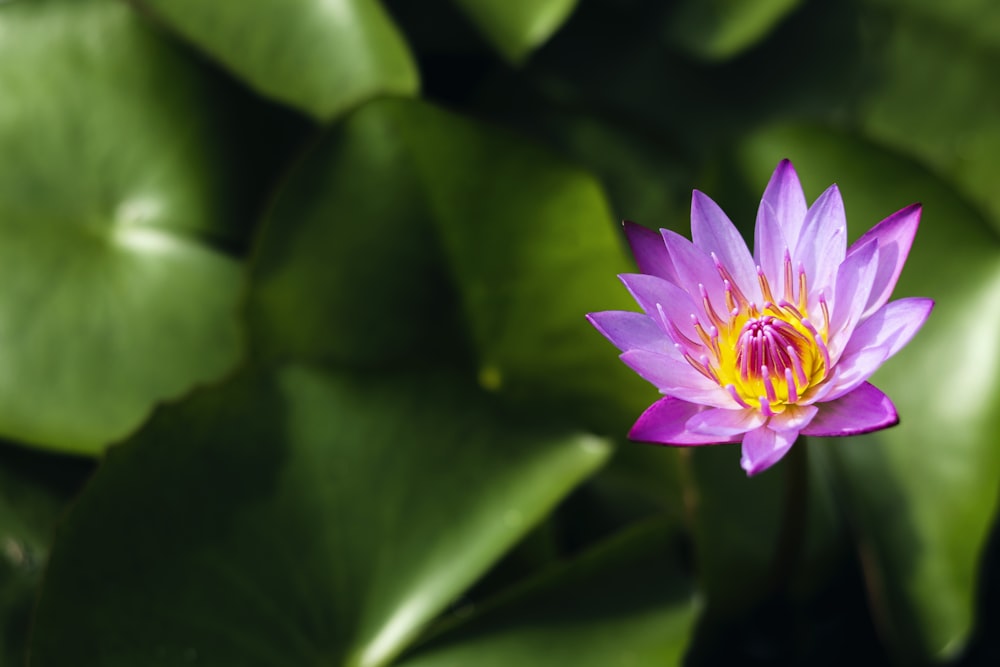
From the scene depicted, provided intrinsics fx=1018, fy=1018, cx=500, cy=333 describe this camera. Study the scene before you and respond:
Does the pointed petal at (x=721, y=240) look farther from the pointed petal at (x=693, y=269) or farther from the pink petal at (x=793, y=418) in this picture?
the pink petal at (x=793, y=418)

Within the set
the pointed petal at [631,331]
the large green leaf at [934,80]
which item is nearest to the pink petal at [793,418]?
the pointed petal at [631,331]

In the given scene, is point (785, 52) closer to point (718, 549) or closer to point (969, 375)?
point (969, 375)

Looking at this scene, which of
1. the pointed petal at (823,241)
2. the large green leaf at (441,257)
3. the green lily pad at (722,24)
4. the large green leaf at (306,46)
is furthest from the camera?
the green lily pad at (722,24)

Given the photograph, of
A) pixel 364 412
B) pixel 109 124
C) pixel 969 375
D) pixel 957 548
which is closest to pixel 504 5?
pixel 109 124

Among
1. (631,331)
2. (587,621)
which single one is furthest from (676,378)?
(587,621)

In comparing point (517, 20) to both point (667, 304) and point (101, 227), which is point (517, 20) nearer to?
point (101, 227)
